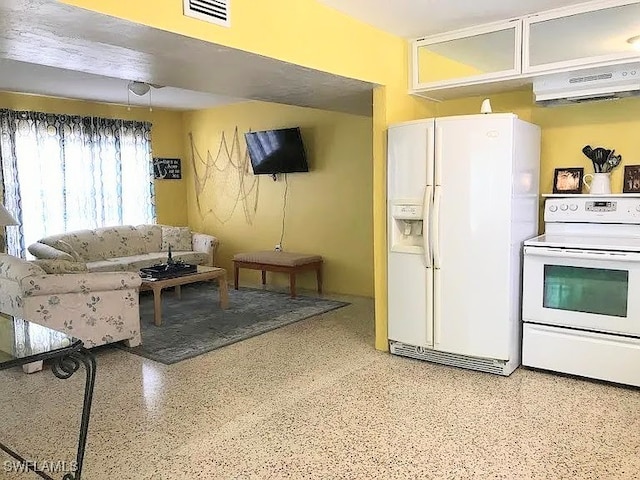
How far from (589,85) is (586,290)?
53.3 inches

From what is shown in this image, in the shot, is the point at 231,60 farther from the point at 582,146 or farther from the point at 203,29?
the point at 582,146

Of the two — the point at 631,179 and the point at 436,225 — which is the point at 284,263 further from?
the point at 631,179

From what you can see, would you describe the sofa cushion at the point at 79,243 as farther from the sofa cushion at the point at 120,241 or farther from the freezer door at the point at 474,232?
the freezer door at the point at 474,232

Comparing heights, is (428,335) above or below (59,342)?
below

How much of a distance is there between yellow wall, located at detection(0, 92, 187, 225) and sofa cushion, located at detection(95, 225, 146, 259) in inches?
36.5

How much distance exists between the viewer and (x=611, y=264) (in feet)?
10.5

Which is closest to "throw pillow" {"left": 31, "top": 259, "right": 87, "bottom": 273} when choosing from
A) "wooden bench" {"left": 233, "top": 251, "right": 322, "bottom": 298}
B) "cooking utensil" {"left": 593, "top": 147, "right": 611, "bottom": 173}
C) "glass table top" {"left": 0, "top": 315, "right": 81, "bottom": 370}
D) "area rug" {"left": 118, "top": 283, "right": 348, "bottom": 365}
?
"area rug" {"left": 118, "top": 283, "right": 348, "bottom": 365}

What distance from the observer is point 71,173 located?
21.1 feet

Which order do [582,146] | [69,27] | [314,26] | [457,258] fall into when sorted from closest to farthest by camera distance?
[69,27], [314,26], [457,258], [582,146]

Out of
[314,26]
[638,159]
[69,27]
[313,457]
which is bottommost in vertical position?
[313,457]

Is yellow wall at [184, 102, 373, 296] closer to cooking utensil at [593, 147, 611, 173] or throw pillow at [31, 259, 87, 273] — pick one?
cooking utensil at [593, 147, 611, 173]

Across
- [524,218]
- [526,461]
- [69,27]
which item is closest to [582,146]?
[524,218]

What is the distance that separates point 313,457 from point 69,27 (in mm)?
2275

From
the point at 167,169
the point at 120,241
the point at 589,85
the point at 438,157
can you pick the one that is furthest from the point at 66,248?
the point at 589,85
